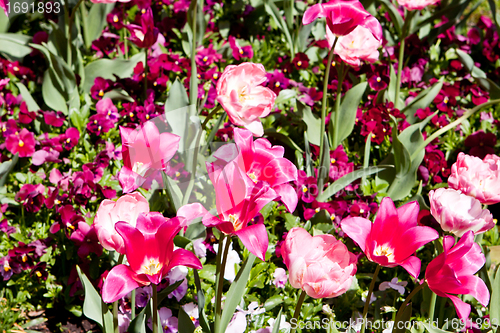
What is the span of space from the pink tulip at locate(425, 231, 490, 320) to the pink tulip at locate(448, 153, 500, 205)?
30 cm

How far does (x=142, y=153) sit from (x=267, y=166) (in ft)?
1.01

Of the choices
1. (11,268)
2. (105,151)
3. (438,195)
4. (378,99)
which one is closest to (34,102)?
(105,151)

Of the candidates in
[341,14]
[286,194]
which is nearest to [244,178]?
[286,194]

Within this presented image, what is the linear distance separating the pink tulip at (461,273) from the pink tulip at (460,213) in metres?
0.15

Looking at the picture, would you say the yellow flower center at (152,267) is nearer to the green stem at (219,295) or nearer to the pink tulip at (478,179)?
the green stem at (219,295)

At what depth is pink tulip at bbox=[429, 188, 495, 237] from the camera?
3.56 feet

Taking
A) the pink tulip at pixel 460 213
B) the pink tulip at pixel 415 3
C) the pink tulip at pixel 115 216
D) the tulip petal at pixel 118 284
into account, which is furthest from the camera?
the pink tulip at pixel 415 3

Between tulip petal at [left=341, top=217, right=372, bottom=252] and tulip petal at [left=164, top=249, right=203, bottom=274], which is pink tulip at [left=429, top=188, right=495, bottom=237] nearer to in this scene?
tulip petal at [left=341, top=217, right=372, bottom=252]

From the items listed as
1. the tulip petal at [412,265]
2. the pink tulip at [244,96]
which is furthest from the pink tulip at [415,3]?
the tulip petal at [412,265]

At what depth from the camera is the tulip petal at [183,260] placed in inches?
34.9

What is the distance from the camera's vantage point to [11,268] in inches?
61.4

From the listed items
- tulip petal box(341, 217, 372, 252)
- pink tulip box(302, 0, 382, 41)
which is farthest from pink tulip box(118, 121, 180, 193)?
pink tulip box(302, 0, 382, 41)

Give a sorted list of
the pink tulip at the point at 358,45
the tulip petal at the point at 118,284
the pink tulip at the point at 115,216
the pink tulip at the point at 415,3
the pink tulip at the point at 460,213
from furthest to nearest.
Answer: the pink tulip at the point at 415,3 < the pink tulip at the point at 358,45 < the pink tulip at the point at 460,213 < the pink tulip at the point at 115,216 < the tulip petal at the point at 118,284

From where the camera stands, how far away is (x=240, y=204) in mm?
897
